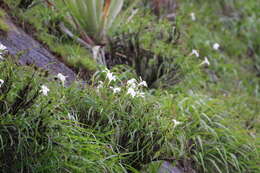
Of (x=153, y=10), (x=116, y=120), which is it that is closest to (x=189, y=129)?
(x=116, y=120)

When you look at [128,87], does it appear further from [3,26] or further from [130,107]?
[3,26]

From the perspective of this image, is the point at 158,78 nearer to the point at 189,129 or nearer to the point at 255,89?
the point at 189,129

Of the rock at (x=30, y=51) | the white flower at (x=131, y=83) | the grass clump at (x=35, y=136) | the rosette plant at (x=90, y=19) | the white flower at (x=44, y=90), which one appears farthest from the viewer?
the rosette plant at (x=90, y=19)

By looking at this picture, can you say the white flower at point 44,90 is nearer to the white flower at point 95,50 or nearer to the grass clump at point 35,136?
the grass clump at point 35,136

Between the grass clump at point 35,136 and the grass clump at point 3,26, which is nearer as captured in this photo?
the grass clump at point 35,136

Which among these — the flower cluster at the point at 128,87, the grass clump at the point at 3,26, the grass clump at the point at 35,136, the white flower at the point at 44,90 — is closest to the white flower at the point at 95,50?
the grass clump at the point at 3,26

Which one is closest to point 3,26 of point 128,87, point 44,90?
point 128,87
